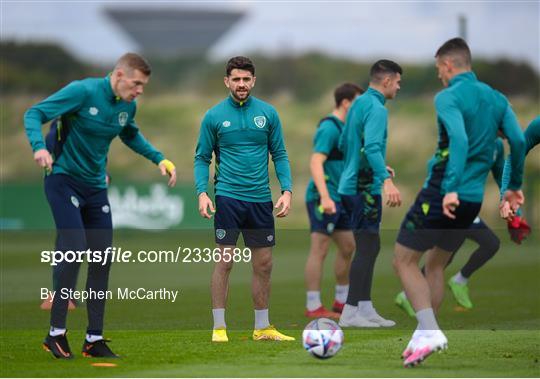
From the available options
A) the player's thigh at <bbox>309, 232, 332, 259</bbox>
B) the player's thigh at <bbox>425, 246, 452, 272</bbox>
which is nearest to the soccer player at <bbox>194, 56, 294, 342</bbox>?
the player's thigh at <bbox>425, 246, 452, 272</bbox>

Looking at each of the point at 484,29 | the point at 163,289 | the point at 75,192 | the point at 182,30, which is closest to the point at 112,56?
the point at 182,30

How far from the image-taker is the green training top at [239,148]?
10.4 meters

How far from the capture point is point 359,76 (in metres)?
33.0

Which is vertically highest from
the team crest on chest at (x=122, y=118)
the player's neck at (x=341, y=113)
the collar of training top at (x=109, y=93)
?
the collar of training top at (x=109, y=93)

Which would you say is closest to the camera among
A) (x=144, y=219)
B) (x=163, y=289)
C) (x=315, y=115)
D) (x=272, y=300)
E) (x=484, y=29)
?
(x=272, y=300)

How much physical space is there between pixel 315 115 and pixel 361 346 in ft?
76.5

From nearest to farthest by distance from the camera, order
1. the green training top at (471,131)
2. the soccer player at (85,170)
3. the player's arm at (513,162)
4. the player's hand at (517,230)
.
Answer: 1. the green training top at (471,131)
2. the player's arm at (513,162)
3. the soccer player at (85,170)
4. the player's hand at (517,230)

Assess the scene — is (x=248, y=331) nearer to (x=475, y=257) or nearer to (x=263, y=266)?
(x=263, y=266)

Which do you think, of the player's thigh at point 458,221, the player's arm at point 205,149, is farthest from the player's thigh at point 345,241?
the player's thigh at point 458,221

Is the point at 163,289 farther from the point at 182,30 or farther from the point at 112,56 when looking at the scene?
the point at 182,30

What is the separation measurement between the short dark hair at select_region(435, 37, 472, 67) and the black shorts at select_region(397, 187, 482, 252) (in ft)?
3.12

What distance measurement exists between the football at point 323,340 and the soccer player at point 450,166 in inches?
20.5

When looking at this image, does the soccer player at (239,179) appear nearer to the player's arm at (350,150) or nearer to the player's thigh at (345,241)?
the player's arm at (350,150)

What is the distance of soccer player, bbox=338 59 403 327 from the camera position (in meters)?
11.6
